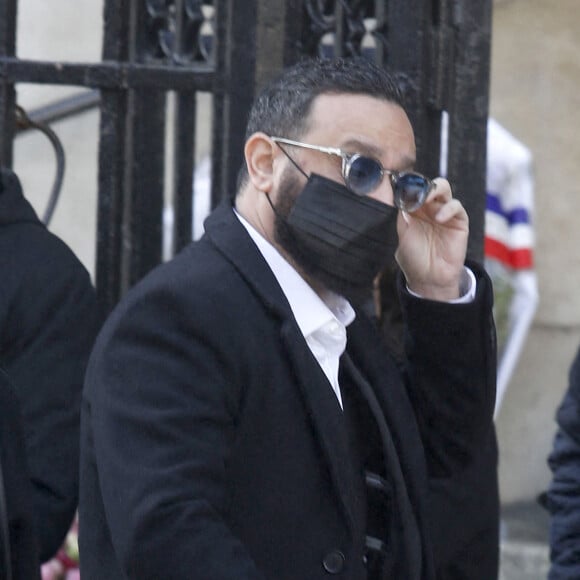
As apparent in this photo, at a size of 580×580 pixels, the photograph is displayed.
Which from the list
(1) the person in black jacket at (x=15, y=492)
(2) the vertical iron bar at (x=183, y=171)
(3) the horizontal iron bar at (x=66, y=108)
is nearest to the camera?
(1) the person in black jacket at (x=15, y=492)

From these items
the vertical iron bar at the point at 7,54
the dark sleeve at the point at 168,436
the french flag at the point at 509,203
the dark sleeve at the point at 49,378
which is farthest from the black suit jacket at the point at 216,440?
the french flag at the point at 509,203

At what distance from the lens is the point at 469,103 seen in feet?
10.3

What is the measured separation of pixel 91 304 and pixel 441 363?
0.94 metres

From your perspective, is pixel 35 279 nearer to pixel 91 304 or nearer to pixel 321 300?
pixel 91 304

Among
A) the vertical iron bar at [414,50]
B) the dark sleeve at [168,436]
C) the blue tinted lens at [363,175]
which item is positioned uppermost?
the vertical iron bar at [414,50]

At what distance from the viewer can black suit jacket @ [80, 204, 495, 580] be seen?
2.19 meters

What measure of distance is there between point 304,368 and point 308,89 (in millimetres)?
479

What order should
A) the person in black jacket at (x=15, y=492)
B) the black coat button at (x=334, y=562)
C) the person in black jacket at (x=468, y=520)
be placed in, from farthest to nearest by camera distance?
the person in black jacket at (x=468, y=520) < the person in black jacket at (x=15, y=492) < the black coat button at (x=334, y=562)

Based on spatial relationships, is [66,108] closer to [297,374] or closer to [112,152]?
[112,152]

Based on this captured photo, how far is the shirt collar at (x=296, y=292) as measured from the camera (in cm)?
248

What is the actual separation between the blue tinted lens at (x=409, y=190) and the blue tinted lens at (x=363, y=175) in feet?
0.16

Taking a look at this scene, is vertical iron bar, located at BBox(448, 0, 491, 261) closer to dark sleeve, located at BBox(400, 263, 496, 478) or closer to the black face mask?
dark sleeve, located at BBox(400, 263, 496, 478)

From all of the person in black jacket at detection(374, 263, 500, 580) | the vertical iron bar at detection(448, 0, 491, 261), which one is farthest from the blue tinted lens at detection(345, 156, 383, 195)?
the vertical iron bar at detection(448, 0, 491, 261)

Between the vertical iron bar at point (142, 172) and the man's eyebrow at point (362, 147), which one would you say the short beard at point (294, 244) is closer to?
the man's eyebrow at point (362, 147)
